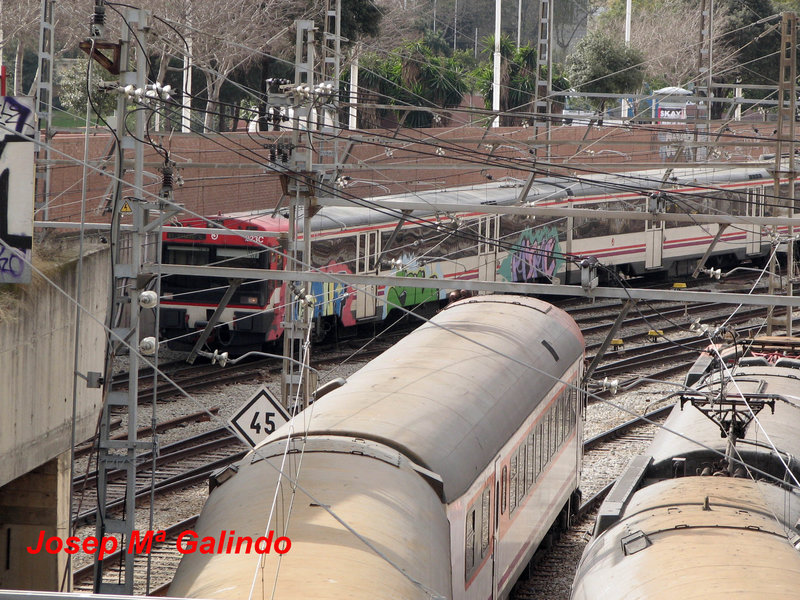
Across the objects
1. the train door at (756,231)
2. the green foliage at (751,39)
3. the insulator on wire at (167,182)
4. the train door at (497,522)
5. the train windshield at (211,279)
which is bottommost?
the train door at (497,522)

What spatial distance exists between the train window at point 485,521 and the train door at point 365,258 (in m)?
13.7

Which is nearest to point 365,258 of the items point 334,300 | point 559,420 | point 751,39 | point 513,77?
point 334,300

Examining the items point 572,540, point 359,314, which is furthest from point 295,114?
point 359,314

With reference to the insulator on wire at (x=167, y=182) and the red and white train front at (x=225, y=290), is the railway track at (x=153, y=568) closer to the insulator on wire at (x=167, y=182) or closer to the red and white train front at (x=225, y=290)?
the insulator on wire at (x=167, y=182)

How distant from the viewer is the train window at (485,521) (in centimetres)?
846

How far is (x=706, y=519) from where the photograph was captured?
6742mm

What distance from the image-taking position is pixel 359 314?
22.9m

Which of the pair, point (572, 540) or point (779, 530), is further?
point (572, 540)

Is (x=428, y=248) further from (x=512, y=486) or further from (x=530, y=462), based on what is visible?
(x=512, y=486)

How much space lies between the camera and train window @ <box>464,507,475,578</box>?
7.87 metres

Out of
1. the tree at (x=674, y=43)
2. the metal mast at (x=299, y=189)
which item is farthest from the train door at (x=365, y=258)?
the tree at (x=674, y=43)

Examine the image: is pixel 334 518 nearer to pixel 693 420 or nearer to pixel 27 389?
pixel 27 389

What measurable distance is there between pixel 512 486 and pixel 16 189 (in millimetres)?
4582

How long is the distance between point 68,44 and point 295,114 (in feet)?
74.6
